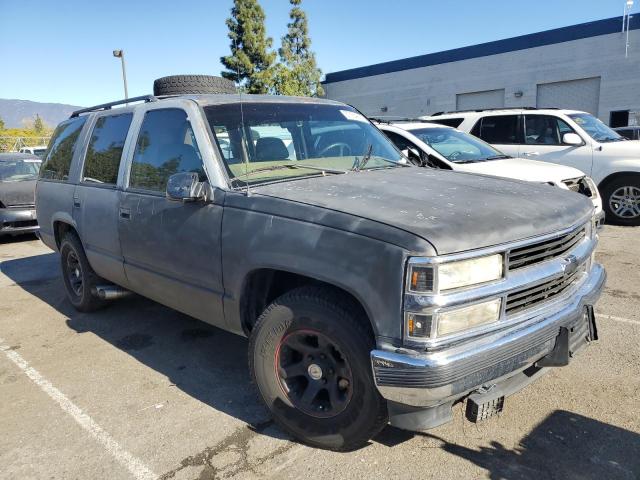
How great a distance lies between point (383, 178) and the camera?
134 inches

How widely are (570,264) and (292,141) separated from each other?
1.99 meters

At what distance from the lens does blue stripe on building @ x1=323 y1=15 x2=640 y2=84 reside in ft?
73.4

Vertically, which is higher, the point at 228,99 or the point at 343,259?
the point at 228,99

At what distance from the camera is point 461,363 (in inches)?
88.3

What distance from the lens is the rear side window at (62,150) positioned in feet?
16.7

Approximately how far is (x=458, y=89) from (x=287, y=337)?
1079 inches

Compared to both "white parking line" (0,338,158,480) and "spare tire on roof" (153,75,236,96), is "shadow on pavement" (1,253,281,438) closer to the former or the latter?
"white parking line" (0,338,158,480)

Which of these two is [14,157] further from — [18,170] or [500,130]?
[500,130]

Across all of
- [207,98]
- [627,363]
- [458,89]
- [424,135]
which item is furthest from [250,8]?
[627,363]

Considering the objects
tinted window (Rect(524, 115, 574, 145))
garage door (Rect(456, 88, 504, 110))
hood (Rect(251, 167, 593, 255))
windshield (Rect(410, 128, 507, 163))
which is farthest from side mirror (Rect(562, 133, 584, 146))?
garage door (Rect(456, 88, 504, 110))

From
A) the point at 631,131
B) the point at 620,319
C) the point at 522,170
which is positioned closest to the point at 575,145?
the point at 522,170

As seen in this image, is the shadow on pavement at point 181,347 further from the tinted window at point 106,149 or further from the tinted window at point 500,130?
the tinted window at point 500,130

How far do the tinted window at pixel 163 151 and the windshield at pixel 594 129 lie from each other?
770 centimetres

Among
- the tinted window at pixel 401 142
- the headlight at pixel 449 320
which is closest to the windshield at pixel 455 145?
the tinted window at pixel 401 142
